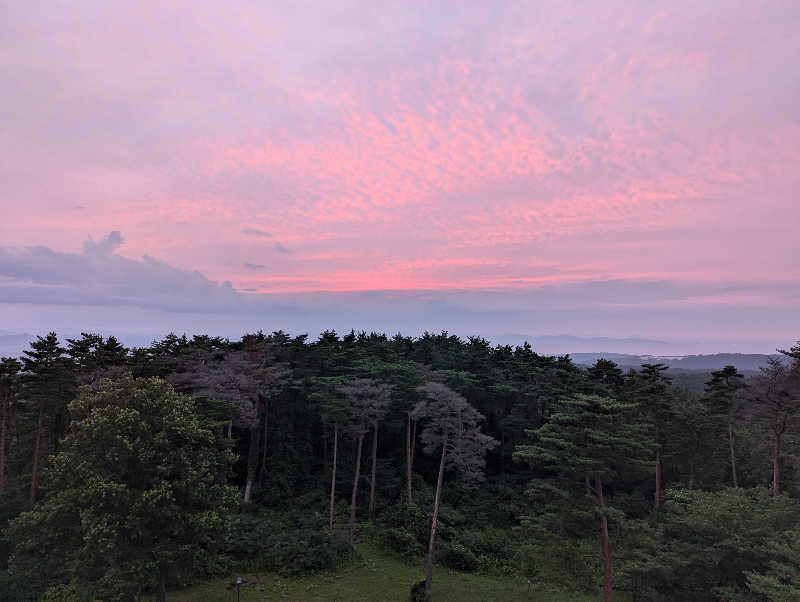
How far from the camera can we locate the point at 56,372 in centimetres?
3161

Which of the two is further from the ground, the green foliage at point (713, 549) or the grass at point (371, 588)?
the green foliage at point (713, 549)

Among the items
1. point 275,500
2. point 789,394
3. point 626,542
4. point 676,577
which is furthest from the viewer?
point 275,500

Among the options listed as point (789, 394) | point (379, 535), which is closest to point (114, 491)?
point (379, 535)

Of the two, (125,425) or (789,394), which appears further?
(789,394)

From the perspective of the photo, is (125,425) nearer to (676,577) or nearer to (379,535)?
(379,535)

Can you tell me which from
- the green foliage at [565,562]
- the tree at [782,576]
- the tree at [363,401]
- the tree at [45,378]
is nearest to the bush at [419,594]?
the tree at [363,401]

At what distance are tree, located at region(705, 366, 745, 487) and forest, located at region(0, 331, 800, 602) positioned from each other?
0.23 m

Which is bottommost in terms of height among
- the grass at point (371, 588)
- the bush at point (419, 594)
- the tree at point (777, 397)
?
the grass at point (371, 588)

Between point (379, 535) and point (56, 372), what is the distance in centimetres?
2879

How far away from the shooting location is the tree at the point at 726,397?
125ft

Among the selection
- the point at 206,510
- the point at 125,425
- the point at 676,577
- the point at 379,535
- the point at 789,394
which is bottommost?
the point at 379,535

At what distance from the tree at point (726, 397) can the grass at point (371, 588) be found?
70.1 feet

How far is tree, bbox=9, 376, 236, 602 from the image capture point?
58.0ft

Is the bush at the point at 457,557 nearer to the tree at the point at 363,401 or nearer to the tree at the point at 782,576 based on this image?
the tree at the point at 363,401
